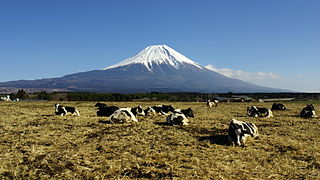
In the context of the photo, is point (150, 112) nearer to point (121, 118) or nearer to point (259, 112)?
point (121, 118)

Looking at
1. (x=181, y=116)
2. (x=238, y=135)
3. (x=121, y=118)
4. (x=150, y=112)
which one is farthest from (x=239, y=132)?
(x=150, y=112)

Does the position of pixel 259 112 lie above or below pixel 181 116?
below

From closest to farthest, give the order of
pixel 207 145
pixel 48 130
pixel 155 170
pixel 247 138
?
pixel 155 170 → pixel 207 145 → pixel 247 138 → pixel 48 130

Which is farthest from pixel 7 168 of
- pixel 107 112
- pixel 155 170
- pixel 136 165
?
pixel 107 112

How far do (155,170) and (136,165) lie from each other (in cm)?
66

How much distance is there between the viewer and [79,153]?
807cm

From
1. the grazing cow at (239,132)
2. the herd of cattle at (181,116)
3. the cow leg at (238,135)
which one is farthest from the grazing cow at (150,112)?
the cow leg at (238,135)

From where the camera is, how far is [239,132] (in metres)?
9.77

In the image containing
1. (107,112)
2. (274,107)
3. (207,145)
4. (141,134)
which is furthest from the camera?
(274,107)

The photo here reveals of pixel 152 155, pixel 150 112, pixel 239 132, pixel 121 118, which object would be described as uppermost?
pixel 239 132

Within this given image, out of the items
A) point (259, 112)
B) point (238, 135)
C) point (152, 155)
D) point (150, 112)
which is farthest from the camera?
point (150, 112)

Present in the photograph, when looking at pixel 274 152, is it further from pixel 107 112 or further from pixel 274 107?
pixel 274 107

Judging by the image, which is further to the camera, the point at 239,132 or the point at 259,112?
the point at 259,112

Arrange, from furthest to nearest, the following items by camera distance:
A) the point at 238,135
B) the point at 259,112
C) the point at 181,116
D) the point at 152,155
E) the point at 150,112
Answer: the point at 150,112 < the point at 259,112 < the point at 181,116 < the point at 238,135 < the point at 152,155
